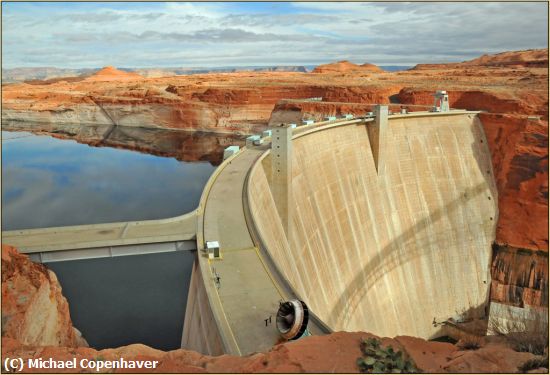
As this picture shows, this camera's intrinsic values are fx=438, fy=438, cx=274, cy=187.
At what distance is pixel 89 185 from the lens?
4006cm

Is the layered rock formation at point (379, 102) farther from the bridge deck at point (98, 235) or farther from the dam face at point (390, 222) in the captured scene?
the bridge deck at point (98, 235)

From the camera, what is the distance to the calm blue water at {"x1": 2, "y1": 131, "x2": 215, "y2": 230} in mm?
31359

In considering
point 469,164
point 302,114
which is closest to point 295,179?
point 469,164

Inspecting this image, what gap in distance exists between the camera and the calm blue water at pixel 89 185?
31.4 metres

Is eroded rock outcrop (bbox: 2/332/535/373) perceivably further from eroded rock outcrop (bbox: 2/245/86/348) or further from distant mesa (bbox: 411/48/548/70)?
distant mesa (bbox: 411/48/548/70)

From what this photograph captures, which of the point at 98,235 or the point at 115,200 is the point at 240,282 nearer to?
the point at 98,235

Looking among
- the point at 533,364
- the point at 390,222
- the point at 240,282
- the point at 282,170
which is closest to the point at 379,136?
the point at 390,222

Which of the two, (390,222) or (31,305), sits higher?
(31,305)

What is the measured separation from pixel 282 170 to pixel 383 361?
11.8 meters

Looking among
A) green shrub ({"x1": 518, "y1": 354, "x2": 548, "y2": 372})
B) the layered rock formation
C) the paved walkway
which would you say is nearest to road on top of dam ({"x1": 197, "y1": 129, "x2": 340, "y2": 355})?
the paved walkway

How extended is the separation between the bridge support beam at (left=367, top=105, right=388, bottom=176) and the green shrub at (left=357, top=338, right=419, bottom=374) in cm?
1898

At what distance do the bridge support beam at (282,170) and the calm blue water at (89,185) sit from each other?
50.6ft

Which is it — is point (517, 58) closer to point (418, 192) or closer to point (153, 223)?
point (418, 192)

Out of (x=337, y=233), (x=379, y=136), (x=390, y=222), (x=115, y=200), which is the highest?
(x=379, y=136)
